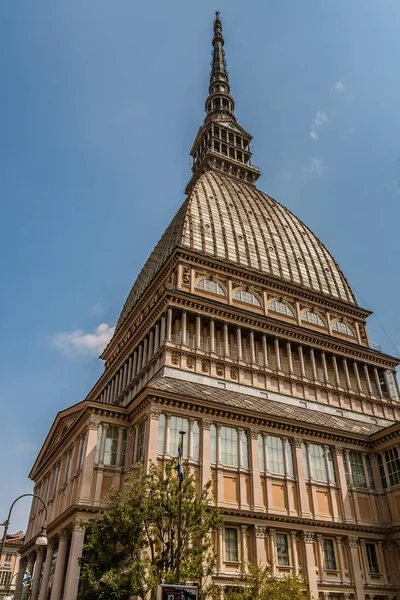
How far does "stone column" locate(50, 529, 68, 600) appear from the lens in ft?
123

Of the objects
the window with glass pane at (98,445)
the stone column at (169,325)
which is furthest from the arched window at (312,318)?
the window with glass pane at (98,445)

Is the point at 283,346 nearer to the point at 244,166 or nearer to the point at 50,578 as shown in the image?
the point at 50,578

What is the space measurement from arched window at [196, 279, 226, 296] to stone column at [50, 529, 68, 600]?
28.4m

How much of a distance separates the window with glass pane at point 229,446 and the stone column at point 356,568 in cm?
1185

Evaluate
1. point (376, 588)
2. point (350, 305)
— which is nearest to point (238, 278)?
point (350, 305)

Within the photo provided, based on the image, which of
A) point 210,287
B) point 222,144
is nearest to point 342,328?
point 210,287

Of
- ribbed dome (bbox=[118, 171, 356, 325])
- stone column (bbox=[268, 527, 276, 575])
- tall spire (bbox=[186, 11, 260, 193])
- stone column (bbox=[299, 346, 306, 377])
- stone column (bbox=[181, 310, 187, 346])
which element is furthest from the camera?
tall spire (bbox=[186, 11, 260, 193])

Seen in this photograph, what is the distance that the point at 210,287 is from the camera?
59062 millimetres

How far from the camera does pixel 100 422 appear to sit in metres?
41.3

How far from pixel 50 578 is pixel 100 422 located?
1251 cm

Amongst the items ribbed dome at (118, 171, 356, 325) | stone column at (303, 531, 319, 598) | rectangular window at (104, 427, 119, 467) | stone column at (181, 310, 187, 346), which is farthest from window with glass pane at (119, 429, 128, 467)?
ribbed dome at (118, 171, 356, 325)

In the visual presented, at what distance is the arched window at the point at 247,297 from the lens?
60562 mm

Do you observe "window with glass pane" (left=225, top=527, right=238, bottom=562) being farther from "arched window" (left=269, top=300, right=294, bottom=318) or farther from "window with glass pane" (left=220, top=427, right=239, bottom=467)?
"arched window" (left=269, top=300, right=294, bottom=318)

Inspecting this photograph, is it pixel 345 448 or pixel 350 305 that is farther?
pixel 350 305
